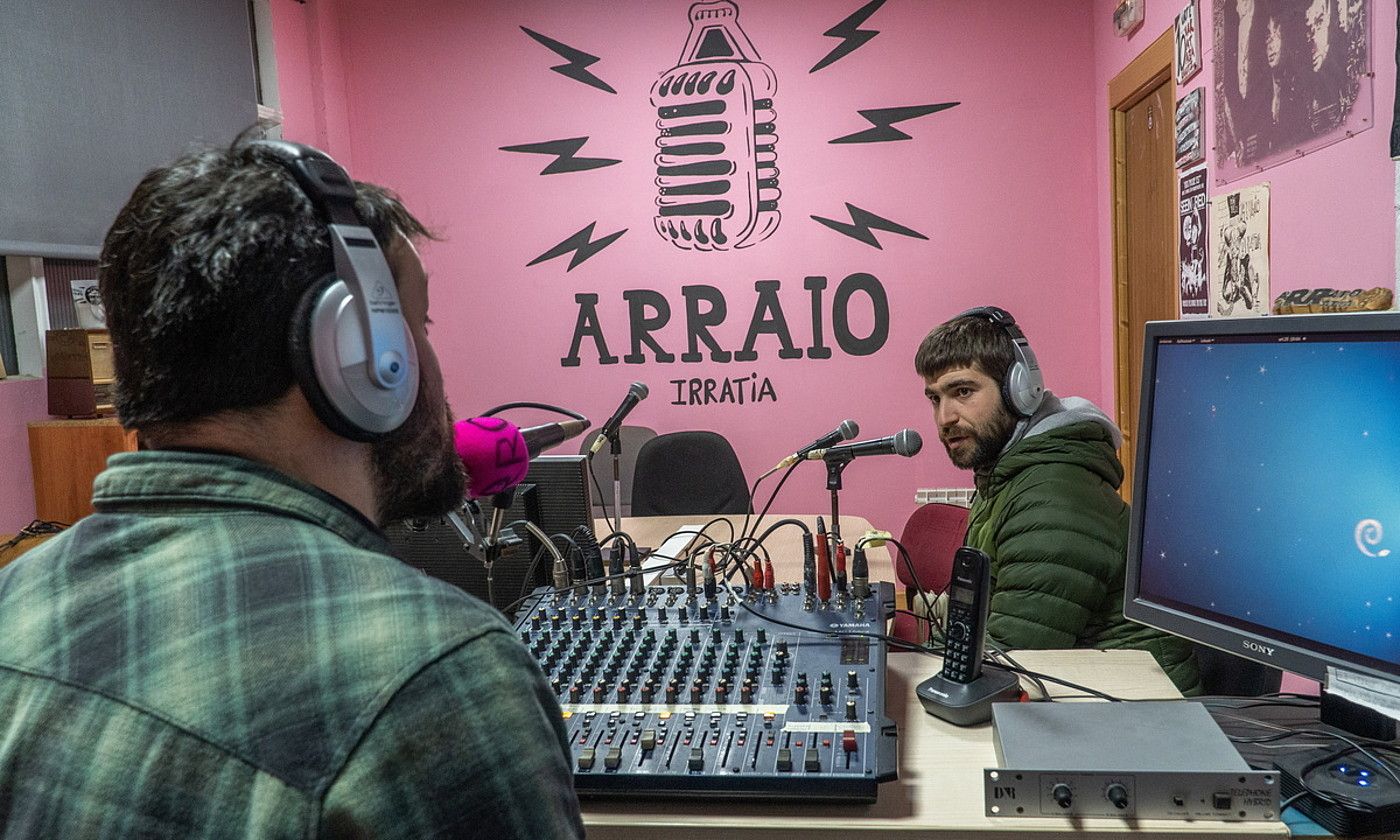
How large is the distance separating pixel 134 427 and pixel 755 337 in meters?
3.61

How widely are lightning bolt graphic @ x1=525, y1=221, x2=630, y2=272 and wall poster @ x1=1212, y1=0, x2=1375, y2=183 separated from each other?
7.93 ft

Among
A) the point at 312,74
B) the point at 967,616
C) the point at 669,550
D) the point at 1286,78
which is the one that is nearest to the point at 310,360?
the point at 967,616

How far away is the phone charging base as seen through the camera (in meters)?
1.19

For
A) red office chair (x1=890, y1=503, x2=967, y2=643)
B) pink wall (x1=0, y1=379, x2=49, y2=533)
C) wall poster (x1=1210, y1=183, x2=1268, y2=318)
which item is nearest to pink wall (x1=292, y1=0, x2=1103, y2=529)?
red office chair (x1=890, y1=503, x2=967, y2=643)

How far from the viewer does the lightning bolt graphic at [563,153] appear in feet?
14.0

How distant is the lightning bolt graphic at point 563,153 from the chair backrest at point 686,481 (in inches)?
58.0

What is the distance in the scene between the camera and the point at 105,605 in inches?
23.1

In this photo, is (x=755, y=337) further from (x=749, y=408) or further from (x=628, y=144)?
(x=628, y=144)

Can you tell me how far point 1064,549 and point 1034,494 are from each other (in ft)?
0.42

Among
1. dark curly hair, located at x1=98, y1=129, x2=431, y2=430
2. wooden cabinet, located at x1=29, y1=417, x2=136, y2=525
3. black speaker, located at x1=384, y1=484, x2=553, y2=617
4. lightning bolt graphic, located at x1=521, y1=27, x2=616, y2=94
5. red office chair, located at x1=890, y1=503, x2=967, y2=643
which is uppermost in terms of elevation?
lightning bolt graphic, located at x1=521, y1=27, x2=616, y2=94

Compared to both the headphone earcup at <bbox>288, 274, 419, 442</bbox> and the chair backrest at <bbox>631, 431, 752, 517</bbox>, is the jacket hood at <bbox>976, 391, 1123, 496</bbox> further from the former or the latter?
the chair backrest at <bbox>631, 431, 752, 517</bbox>

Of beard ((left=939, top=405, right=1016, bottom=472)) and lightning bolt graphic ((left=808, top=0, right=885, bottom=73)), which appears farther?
lightning bolt graphic ((left=808, top=0, right=885, bottom=73))

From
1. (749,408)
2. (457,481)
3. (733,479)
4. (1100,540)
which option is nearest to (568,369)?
(749,408)

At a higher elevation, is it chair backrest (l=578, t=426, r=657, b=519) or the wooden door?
the wooden door
